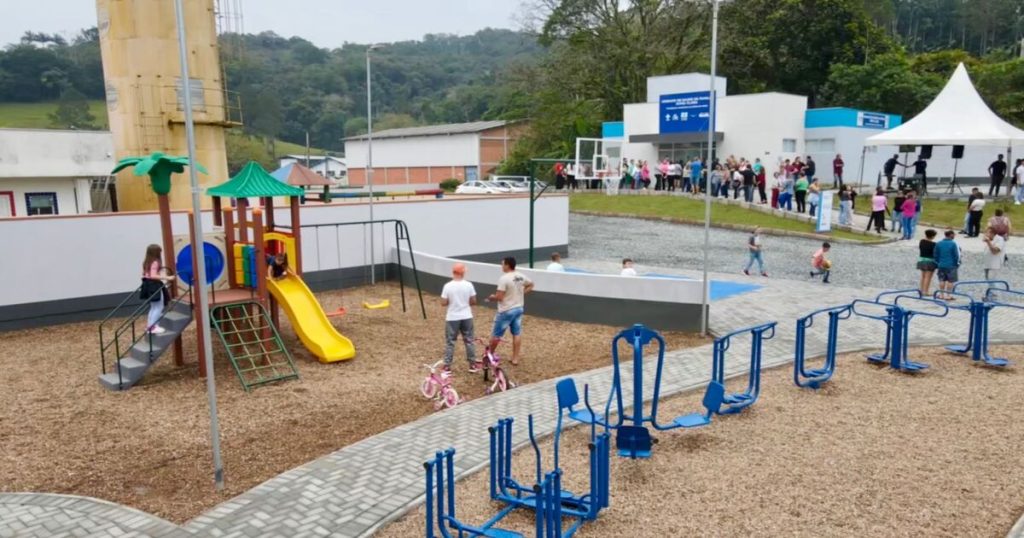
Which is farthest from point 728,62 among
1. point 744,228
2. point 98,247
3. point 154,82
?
point 98,247

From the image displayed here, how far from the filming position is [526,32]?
2296 inches

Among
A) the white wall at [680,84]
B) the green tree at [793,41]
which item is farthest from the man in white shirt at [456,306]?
the green tree at [793,41]

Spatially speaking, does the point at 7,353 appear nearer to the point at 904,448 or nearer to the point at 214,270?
the point at 214,270

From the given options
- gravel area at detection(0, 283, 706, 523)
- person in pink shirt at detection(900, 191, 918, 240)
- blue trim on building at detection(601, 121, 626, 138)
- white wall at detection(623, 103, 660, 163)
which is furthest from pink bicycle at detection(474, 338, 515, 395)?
blue trim on building at detection(601, 121, 626, 138)

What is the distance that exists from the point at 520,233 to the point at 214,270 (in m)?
11.2

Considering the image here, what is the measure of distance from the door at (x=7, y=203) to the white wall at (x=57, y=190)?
11 cm

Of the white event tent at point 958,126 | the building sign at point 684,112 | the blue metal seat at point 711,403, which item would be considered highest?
the building sign at point 684,112

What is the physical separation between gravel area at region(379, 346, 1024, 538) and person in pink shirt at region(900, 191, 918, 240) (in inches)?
599

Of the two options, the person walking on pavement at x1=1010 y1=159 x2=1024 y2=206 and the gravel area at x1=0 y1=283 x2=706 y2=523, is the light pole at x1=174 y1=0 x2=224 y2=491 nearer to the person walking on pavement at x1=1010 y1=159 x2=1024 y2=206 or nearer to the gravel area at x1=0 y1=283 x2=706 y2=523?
the gravel area at x1=0 y1=283 x2=706 y2=523

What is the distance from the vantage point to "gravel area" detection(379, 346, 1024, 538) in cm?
595

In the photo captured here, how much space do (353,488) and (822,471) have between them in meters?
4.49

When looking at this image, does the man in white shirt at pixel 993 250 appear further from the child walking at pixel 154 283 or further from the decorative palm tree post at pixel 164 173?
the child walking at pixel 154 283

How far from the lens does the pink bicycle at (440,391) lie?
29.7ft

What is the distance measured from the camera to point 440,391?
9273 millimetres
